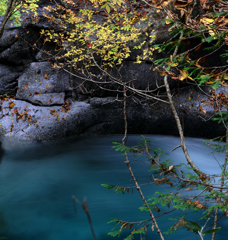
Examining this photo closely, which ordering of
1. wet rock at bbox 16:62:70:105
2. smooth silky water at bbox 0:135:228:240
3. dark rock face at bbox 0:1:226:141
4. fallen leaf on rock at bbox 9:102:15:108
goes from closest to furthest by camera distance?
smooth silky water at bbox 0:135:228:240
dark rock face at bbox 0:1:226:141
fallen leaf on rock at bbox 9:102:15:108
wet rock at bbox 16:62:70:105

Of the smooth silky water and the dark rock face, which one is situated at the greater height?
the dark rock face

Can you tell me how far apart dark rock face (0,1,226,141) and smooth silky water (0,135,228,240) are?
0.66 metres

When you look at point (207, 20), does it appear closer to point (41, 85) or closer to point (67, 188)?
point (67, 188)

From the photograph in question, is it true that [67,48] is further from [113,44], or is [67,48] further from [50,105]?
[50,105]

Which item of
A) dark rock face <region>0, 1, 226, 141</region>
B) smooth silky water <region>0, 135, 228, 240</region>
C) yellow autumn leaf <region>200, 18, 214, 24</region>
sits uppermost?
yellow autumn leaf <region>200, 18, 214, 24</region>

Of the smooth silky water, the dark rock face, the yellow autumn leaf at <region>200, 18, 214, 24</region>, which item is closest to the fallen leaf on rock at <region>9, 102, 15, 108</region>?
the dark rock face

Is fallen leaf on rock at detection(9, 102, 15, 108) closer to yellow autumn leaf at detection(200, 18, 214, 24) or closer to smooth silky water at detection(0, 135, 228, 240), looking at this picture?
smooth silky water at detection(0, 135, 228, 240)

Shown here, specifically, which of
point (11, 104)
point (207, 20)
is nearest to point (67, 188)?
point (207, 20)

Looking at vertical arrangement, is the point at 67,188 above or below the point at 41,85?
below

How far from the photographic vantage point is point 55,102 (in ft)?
26.0

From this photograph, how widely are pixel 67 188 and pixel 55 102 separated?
4.09 meters

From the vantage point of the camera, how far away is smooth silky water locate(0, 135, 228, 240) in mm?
3324

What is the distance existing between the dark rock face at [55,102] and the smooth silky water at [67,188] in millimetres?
658

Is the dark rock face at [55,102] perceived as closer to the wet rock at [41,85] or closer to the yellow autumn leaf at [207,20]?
the wet rock at [41,85]
